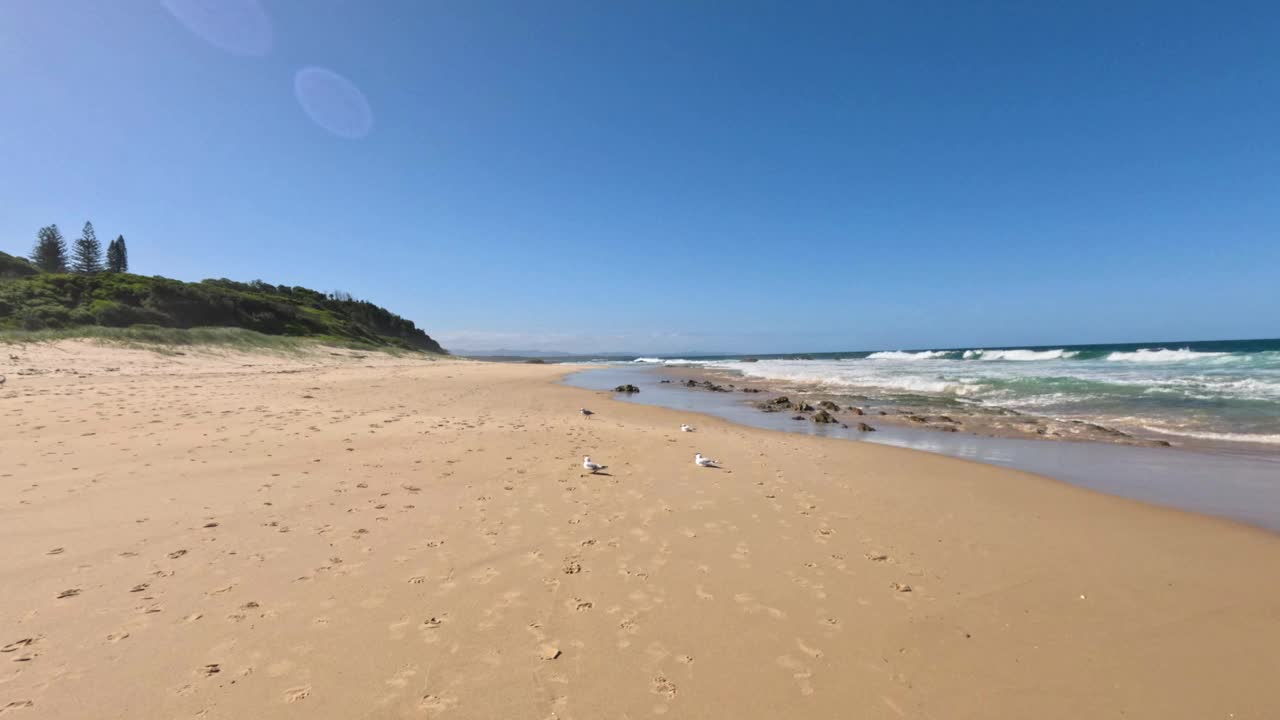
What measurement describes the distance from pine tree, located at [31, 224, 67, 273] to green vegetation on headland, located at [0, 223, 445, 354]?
0.13 m

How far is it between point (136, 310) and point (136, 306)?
2.43 meters

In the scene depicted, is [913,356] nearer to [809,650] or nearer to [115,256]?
[809,650]

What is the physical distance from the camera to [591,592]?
14.0ft

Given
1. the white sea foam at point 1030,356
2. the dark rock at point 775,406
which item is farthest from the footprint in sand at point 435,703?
the white sea foam at point 1030,356

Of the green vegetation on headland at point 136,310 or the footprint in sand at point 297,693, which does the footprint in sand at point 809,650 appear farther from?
the green vegetation on headland at point 136,310

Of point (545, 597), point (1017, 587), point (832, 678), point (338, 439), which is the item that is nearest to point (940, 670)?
point (832, 678)

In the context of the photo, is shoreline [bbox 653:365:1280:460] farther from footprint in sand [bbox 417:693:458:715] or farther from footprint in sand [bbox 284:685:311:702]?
footprint in sand [bbox 284:685:311:702]

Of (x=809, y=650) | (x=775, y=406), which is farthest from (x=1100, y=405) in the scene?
(x=809, y=650)

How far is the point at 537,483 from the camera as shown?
738cm

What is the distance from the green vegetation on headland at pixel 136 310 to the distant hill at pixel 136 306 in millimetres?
42

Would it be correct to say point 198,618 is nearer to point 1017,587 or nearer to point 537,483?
point 537,483

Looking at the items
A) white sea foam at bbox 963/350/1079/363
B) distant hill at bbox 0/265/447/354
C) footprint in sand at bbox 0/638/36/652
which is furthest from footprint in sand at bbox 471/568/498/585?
white sea foam at bbox 963/350/1079/363

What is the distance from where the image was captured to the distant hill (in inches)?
1307

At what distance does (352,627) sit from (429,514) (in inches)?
92.2
